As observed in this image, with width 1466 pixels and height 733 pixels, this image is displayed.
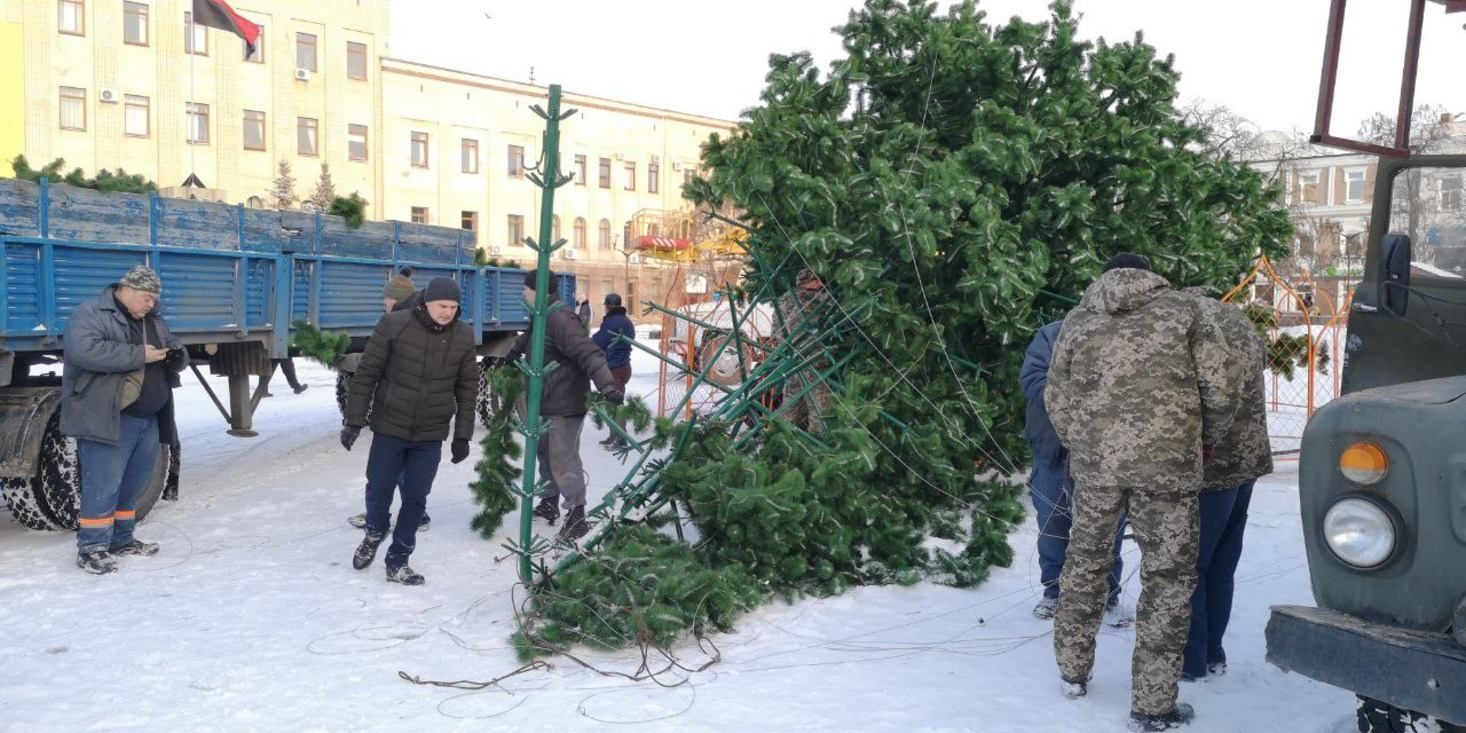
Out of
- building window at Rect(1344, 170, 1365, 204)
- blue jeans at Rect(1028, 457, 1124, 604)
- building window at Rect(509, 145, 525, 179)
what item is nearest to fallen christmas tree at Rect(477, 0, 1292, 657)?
blue jeans at Rect(1028, 457, 1124, 604)

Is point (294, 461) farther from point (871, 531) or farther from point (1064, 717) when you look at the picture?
point (1064, 717)

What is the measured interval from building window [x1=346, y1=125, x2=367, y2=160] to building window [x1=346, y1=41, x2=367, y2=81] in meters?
1.76

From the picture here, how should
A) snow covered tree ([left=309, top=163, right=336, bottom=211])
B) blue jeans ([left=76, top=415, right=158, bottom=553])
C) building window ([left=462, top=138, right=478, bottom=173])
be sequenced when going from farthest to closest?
building window ([left=462, top=138, right=478, bottom=173]) < snow covered tree ([left=309, top=163, right=336, bottom=211]) < blue jeans ([left=76, top=415, right=158, bottom=553])

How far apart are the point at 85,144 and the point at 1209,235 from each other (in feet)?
122

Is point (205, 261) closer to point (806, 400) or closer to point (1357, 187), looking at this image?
point (806, 400)

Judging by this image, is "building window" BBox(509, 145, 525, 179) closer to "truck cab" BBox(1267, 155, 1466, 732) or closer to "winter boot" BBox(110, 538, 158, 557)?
"winter boot" BBox(110, 538, 158, 557)

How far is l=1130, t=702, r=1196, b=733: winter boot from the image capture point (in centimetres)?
409

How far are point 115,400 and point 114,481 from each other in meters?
0.46

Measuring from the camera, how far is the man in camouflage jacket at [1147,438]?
3.98 meters

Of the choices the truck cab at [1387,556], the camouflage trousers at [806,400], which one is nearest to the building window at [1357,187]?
the truck cab at [1387,556]

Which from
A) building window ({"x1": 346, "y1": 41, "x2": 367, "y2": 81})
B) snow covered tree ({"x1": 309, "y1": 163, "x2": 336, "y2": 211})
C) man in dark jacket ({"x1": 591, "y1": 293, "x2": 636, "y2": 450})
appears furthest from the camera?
building window ({"x1": 346, "y1": 41, "x2": 367, "y2": 81})

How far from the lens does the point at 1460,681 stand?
2.86 m

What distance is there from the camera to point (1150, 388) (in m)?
3.99

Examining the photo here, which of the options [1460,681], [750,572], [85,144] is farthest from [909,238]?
[85,144]
